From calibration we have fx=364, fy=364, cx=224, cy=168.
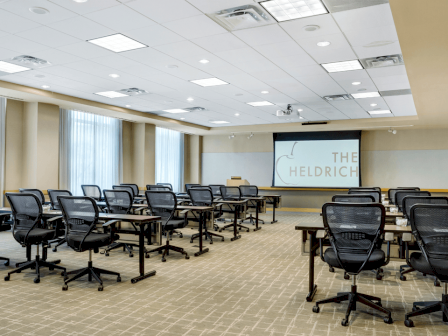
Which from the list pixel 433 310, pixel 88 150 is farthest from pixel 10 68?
pixel 433 310

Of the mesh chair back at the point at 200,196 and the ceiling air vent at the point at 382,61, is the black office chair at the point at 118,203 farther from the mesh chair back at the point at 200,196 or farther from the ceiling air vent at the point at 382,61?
the ceiling air vent at the point at 382,61

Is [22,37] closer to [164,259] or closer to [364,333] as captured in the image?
[164,259]

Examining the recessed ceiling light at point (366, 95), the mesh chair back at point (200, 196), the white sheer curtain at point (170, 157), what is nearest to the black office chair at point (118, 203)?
the mesh chair back at point (200, 196)

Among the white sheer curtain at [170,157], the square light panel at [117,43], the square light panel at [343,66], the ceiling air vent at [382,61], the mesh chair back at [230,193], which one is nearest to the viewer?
the square light panel at [117,43]

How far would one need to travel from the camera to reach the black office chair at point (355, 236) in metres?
3.07

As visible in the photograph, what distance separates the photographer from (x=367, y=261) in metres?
3.08

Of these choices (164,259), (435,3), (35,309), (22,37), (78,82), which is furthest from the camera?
(78,82)

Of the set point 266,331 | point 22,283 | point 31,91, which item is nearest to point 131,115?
point 31,91

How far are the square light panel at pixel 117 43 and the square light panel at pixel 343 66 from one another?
9.59ft

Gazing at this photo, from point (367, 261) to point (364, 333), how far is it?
566 mm

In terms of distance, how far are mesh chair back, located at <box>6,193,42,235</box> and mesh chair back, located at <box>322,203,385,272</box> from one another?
321 centimetres

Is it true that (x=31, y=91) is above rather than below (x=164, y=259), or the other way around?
above

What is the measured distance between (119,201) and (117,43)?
2323 millimetres

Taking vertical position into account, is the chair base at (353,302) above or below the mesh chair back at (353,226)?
below
